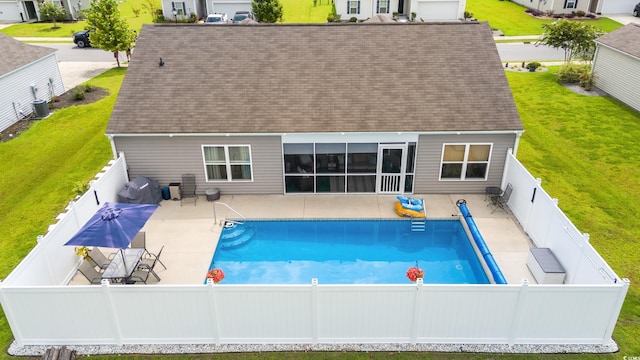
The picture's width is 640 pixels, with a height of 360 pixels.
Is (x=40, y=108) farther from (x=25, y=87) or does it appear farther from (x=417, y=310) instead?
(x=417, y=310)

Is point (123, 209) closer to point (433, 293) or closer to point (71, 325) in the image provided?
point (71, 325)

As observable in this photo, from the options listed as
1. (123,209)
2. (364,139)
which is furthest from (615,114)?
(123,209)

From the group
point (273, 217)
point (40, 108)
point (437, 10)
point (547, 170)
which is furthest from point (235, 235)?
point (437, 10)

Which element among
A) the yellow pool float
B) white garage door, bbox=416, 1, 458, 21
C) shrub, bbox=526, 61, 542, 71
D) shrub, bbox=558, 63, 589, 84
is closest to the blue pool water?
the yellow pool float

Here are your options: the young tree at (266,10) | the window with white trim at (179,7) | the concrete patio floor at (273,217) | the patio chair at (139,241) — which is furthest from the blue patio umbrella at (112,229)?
the window with white trim at (179,7)

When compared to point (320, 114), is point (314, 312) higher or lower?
lower

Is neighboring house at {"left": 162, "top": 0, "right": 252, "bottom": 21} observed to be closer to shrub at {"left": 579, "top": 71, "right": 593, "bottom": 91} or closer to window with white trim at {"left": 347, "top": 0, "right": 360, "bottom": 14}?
window with white trim at {"left": 347, "top": 0, "right": 360, "bottom": 14}
